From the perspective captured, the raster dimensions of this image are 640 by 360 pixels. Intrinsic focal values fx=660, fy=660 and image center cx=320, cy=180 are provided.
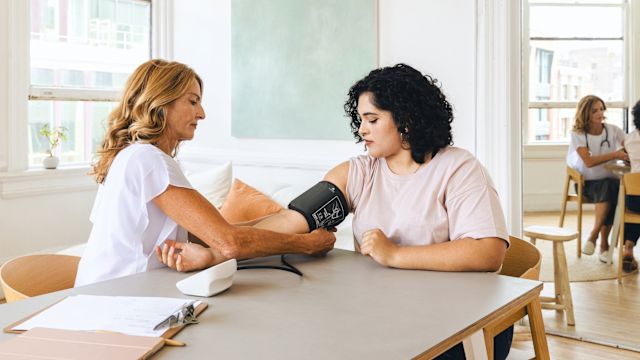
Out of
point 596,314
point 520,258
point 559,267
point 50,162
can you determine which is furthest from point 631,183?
point 50,162

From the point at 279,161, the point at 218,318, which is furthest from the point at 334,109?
the point at 218,318

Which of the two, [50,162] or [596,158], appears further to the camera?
[50,162]

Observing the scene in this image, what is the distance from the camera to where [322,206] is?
6.64ft

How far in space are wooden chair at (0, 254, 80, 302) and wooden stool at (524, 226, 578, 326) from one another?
2.32 meters

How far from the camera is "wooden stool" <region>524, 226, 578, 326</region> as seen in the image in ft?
11.0

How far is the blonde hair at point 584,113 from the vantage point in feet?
11.0

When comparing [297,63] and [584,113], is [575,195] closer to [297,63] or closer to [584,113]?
[584,113]

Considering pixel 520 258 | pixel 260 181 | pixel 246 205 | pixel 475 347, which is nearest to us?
pixel 475 347

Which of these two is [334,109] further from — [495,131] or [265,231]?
[265,231]

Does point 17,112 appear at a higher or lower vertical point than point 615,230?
higher

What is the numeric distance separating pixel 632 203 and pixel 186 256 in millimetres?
2486

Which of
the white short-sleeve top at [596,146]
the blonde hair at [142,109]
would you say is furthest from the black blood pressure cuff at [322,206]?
the white short-sleeve top at [596,146]

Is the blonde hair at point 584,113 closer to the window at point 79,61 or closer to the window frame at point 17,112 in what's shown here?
the window at point 79,61

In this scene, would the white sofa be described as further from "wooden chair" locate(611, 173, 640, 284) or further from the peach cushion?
"wooden chair" locate(611, 173, 640, 284)
